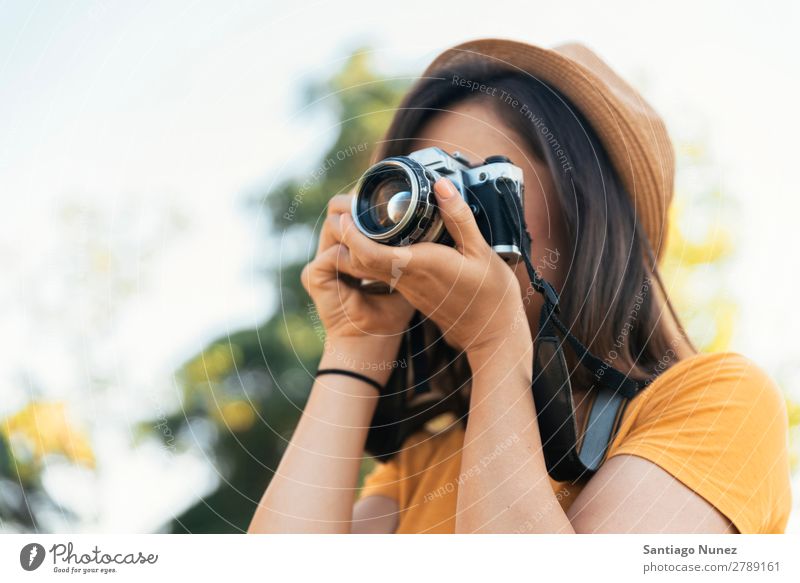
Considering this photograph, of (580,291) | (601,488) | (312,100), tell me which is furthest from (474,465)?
(312,100)

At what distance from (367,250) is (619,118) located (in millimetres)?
242

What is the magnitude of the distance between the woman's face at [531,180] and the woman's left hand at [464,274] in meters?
0.07

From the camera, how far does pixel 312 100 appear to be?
79cm

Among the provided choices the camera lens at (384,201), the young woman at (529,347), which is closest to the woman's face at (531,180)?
the young woman at (529,347)

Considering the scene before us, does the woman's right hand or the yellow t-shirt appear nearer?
the yellow t-shirt

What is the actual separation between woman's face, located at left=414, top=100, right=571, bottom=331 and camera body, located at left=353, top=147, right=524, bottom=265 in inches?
2.0

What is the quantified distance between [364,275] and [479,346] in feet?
0.37

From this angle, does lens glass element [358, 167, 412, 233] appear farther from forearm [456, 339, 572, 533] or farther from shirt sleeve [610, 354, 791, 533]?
shirt sleeve [610, 354, 791, 533]

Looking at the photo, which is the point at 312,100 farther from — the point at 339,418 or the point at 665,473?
the point at 665,473

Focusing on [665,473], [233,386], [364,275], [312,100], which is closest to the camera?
[665,473]

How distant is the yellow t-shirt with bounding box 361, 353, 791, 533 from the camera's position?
1.44 feet

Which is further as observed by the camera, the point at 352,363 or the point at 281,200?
the point at 281,200

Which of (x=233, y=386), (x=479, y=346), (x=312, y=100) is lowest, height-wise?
(x=233, y=386)

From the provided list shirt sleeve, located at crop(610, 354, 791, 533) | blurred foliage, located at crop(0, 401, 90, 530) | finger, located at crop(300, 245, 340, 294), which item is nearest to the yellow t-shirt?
shirt sleeve, located at crop(610, 354, 791, 533)
